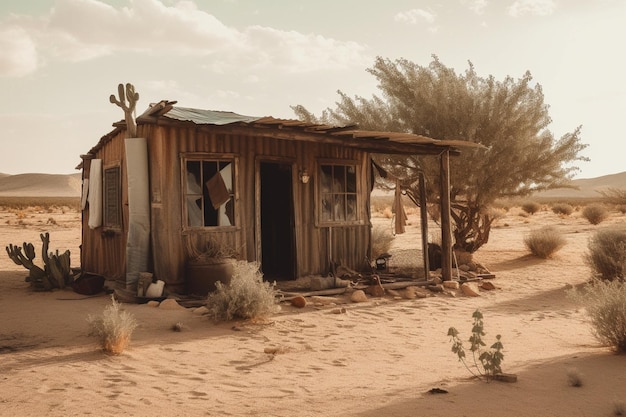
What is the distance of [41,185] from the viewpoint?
126 metres

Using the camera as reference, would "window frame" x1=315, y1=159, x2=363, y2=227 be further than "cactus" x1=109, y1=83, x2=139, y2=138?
Yes

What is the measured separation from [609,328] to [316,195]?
20.8ft

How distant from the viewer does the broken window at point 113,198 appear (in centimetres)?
1096

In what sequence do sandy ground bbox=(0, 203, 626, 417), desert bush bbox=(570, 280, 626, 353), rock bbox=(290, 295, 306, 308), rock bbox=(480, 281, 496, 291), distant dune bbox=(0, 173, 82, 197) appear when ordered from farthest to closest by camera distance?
distant dune bbox=(0, 173, 82, 197), rock bbox=(480, 281, 496, 291), rock bbox=(290, 295, 306, 308), desert bush bbox=(570, 280, 626, 353), sandy ground bbox=(0, 203, 626, 417)

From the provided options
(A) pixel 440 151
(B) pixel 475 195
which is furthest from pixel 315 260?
(B) pixel 475 195

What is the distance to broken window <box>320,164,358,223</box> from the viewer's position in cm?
1189

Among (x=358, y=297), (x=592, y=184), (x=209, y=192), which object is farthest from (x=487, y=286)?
(x=592, y=184)

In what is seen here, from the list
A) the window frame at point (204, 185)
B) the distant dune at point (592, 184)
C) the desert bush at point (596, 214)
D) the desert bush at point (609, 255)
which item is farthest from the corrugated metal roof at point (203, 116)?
the distant dune at point (592, 184)

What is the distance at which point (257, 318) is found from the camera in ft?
26.6

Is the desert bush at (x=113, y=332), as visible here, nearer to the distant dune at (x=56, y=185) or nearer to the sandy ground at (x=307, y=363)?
the sandy ground at (x=307, y=363)

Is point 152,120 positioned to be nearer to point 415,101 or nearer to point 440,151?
point 440,151

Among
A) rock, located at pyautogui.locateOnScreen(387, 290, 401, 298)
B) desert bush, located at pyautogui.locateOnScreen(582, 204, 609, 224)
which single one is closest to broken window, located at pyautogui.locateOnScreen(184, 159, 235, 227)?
rock, located at pyautogui.locateOnScreen(387, 290, 401, 298)

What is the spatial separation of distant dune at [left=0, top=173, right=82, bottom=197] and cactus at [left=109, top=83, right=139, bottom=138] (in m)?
117

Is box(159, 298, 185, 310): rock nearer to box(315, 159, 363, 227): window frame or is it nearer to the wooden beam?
box(315, 159, 363, 227): window frame
